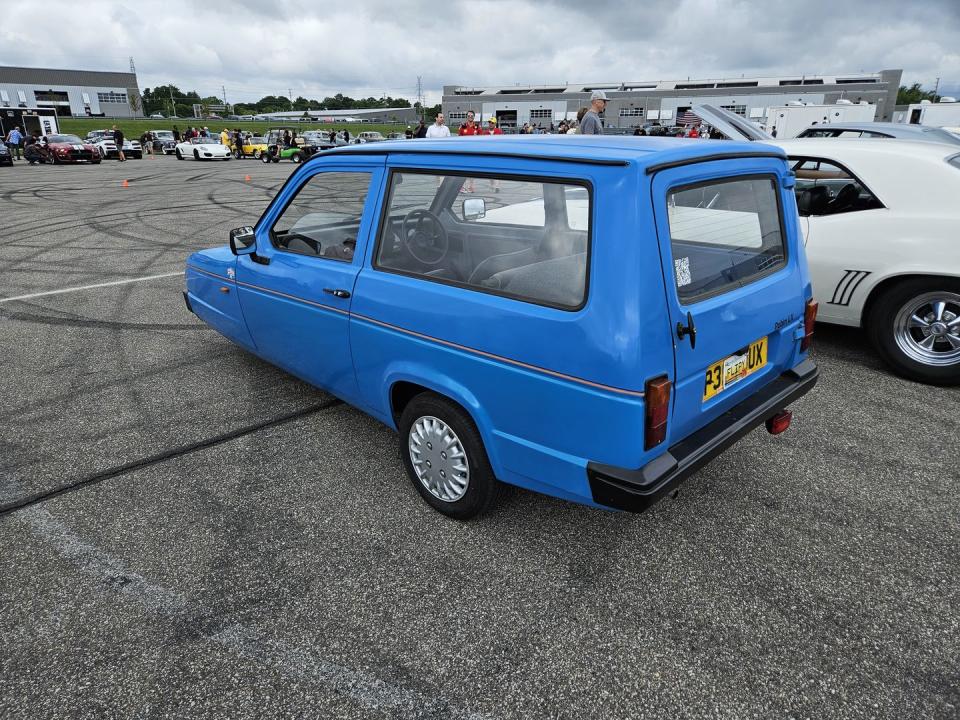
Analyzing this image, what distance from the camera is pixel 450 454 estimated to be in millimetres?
2807

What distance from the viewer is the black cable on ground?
308cm

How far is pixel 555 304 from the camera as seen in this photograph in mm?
2258

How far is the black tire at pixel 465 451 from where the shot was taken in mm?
2680

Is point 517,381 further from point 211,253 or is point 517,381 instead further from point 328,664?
point 211,253

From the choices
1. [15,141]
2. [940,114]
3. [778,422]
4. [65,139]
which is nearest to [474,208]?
[778,422]

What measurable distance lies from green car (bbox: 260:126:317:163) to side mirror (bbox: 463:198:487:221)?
29394mm

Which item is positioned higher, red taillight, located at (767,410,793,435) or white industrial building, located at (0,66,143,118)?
white industrial building, located at (0,66,143,118)

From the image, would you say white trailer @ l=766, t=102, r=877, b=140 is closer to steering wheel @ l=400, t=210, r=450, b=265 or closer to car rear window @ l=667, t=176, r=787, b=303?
car rear window @ l=667, t=176, r=787, b=303

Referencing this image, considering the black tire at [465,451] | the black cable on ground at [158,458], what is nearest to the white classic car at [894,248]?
the black tire at [465,451]

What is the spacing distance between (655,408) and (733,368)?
686 millimetres

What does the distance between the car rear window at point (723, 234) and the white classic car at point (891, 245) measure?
2022mm

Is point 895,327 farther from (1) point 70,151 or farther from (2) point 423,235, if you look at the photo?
(1) point 70,151

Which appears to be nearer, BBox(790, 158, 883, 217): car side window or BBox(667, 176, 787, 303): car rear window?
BBox(667, 176, 787, 303): car rear window

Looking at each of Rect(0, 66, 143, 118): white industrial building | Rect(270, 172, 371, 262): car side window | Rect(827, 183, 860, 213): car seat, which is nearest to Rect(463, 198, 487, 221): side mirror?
Rect(270, 172, 371, 262): car side window
